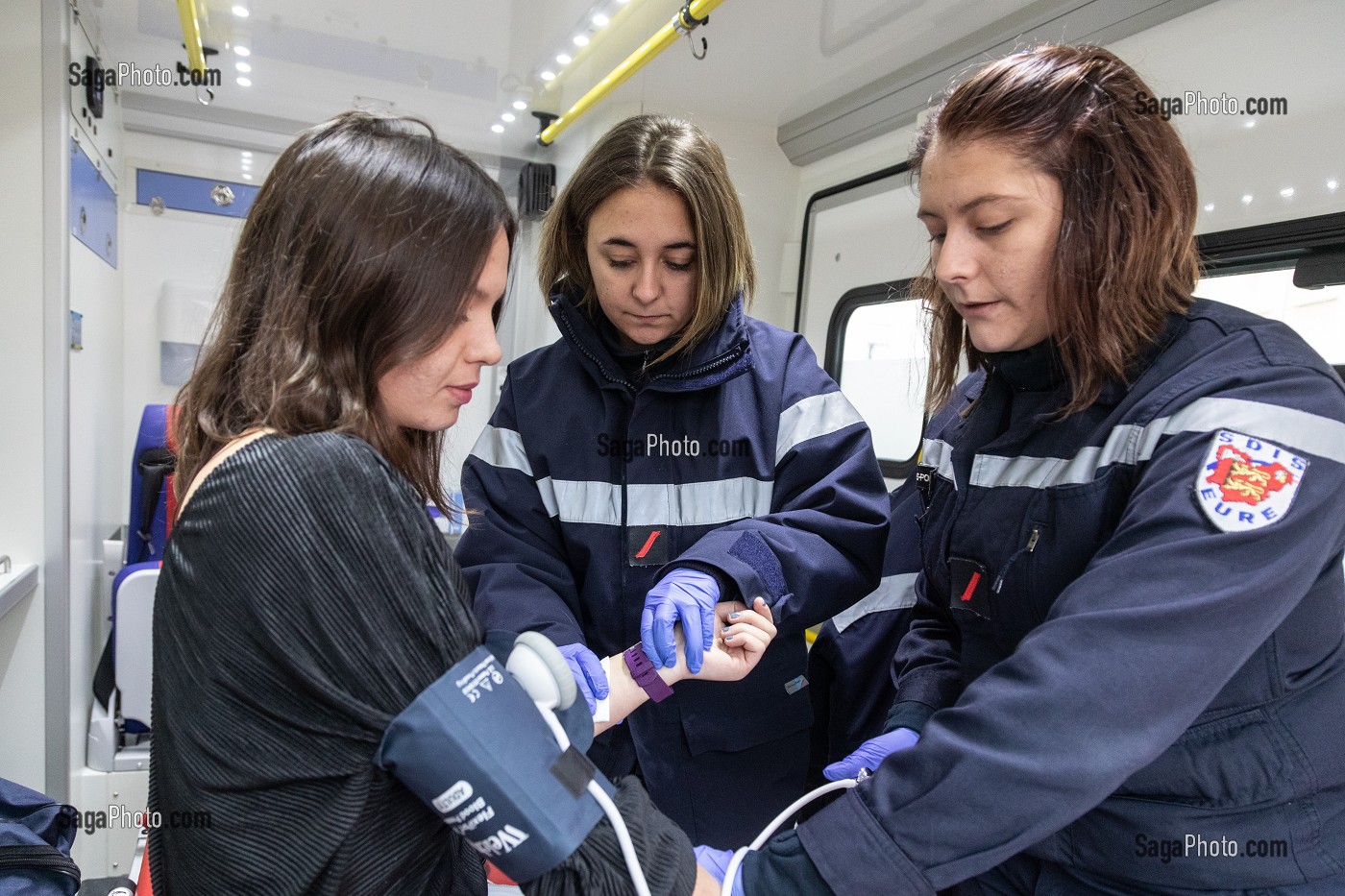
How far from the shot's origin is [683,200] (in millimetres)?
1759

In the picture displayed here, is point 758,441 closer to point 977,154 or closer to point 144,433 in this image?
point 977,154

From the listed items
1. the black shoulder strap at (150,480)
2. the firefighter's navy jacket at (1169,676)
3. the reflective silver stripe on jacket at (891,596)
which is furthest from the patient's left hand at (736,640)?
the black shoulder strap at (150,480)

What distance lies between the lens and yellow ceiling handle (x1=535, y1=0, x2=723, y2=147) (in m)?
2.79

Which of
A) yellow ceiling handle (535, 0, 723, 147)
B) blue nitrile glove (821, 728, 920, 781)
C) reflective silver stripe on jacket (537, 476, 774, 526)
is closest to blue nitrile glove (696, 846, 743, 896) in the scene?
blue nitrile glove (821, 728, 920, 781)

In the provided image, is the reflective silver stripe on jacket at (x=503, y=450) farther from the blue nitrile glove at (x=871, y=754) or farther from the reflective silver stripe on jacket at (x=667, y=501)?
the blue nitrile glove at (x=871, y=754)

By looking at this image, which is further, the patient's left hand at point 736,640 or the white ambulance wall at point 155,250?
the white ambulance wall at point 155,250

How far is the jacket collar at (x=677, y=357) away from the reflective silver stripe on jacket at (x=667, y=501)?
0.21 meters

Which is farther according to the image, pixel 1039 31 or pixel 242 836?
pixel 1039 31

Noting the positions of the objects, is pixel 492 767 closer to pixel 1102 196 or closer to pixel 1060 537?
pixel 1060 537

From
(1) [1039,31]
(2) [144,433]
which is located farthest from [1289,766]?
(2) [144,433]

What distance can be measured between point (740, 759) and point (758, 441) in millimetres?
A: 664

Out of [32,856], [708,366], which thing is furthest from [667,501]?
[32,856]

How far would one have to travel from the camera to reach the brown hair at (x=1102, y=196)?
116 centimetres

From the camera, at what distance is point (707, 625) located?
1.47 metres
